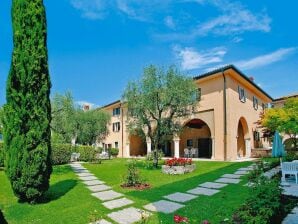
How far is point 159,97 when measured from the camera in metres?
15.7

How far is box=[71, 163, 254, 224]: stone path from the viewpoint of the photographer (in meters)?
6.61

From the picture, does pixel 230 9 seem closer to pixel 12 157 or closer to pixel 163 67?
pixel 163 67

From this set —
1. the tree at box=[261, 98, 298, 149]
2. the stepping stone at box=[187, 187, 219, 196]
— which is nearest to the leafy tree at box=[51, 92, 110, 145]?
the tree at box=[261, 98, 298, 149]

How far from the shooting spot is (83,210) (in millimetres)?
7180

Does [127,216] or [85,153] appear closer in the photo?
[127,216]

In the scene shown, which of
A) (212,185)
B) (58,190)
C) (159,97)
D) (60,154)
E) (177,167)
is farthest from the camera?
(60,154)

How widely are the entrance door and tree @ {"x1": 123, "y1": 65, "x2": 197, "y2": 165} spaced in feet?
34.8

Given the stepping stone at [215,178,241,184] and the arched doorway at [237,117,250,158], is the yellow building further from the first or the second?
the stepping stone at [215,178,241,184]

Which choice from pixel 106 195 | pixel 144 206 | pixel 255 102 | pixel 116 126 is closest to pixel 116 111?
pixel 116 126

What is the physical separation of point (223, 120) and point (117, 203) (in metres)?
14.9

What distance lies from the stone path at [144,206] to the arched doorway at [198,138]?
13945 millimetres

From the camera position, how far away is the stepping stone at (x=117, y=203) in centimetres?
753

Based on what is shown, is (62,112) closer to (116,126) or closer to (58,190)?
(58,190)

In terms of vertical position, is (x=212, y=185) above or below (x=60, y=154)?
below
